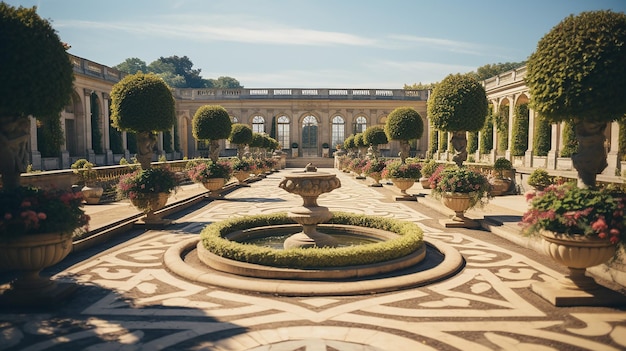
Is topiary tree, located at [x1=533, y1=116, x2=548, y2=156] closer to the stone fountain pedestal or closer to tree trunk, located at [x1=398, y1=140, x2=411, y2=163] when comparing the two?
tree trunk, located at [x1=398, y1=140, x2=411, y2=163]

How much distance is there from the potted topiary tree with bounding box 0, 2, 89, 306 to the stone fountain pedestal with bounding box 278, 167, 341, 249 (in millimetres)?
3962

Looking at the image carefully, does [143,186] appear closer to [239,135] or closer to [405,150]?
[405,150]

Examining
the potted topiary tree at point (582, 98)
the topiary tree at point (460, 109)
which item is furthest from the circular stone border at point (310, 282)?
the topiary tree at point (460, 109)

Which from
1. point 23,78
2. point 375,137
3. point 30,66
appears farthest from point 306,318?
point 375,137

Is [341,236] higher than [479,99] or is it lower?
lower

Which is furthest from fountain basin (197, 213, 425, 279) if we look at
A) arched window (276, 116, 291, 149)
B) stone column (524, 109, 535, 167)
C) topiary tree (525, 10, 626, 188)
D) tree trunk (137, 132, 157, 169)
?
arched window (276, 116, 291, 149)

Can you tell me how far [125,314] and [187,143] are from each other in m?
55.2

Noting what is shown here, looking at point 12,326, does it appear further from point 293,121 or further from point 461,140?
point 293,121

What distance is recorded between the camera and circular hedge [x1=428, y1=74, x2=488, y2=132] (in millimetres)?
14047

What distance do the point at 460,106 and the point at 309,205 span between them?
759cm

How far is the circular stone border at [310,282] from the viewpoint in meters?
6.25

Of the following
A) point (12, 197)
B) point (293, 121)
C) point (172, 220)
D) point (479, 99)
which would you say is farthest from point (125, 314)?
point (293, 121)

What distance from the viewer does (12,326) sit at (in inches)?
201

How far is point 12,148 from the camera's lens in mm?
6324
